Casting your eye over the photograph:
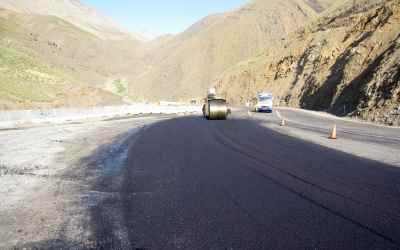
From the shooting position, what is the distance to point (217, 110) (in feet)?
101

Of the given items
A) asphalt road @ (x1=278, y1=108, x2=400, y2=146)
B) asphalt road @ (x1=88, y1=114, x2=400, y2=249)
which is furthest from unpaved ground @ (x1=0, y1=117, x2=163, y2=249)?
asphalt road @ (x1=278, y1=108, x2=400, y2=146)

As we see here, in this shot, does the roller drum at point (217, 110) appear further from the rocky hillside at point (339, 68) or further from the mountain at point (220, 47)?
the mountain at point (220, 47)

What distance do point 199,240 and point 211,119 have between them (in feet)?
86.7

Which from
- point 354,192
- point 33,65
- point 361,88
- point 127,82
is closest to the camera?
point 354,192

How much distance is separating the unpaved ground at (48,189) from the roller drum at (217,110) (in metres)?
15.6

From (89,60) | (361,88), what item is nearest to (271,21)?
(89,60)

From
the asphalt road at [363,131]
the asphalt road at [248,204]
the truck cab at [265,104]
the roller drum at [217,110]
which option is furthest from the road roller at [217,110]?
the asphalt road at [248,204]

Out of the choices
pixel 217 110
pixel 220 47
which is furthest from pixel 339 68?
pixel 220 47

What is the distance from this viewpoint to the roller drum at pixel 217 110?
30.7 meters

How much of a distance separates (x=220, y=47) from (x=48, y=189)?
5066 inches

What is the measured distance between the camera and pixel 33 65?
6938cm

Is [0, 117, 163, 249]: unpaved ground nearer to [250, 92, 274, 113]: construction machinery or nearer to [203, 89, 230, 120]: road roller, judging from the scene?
[203, 89, 230, 120]: road roller

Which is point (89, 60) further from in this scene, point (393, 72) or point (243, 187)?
point (243, 187)

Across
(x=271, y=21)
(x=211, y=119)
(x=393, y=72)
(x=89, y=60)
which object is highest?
(x=271, y=21)
